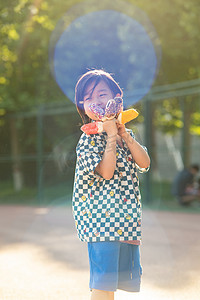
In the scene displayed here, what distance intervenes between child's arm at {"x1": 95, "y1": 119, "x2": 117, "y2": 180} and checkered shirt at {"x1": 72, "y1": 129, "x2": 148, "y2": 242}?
1.4 inches

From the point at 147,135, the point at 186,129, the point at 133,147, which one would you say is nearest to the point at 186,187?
the point at 147,135

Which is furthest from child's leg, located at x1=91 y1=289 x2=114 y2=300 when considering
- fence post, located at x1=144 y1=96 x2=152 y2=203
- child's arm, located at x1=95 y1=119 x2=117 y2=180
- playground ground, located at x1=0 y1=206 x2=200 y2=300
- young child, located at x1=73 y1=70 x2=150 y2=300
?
fence post, located at x1=144 y1=96 x2=152 y2=203

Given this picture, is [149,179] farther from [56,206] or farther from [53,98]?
[53,98]

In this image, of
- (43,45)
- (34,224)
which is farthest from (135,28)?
(34,224)

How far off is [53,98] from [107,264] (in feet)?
49.3

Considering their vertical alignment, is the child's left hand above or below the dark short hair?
below

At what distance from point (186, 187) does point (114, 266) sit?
28.5 feet

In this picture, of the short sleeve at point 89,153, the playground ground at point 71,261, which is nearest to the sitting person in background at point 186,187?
the playground ground at point 71,261

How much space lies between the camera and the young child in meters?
2.35

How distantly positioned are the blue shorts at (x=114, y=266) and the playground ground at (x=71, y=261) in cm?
124

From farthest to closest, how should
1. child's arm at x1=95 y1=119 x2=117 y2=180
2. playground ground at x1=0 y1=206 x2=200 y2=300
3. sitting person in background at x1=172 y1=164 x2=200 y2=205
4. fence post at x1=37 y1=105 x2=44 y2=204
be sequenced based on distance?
fence post at x1=37 y1=105 x2=44 y2=204 < sitting person in background at x1=172 y1=164 x2=200 y2=205 < playground ground at x1=0 y1=206 x2=200 y2=300 < child's arm at x1=95 y1=119 x2=117 y2=180

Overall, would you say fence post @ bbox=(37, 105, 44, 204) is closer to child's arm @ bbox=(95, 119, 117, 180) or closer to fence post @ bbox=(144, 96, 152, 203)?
fence post @ bbox=(144, 96, 152, 203)

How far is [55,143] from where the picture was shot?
13.9 meters

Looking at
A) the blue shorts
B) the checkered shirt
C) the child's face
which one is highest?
the child's face
